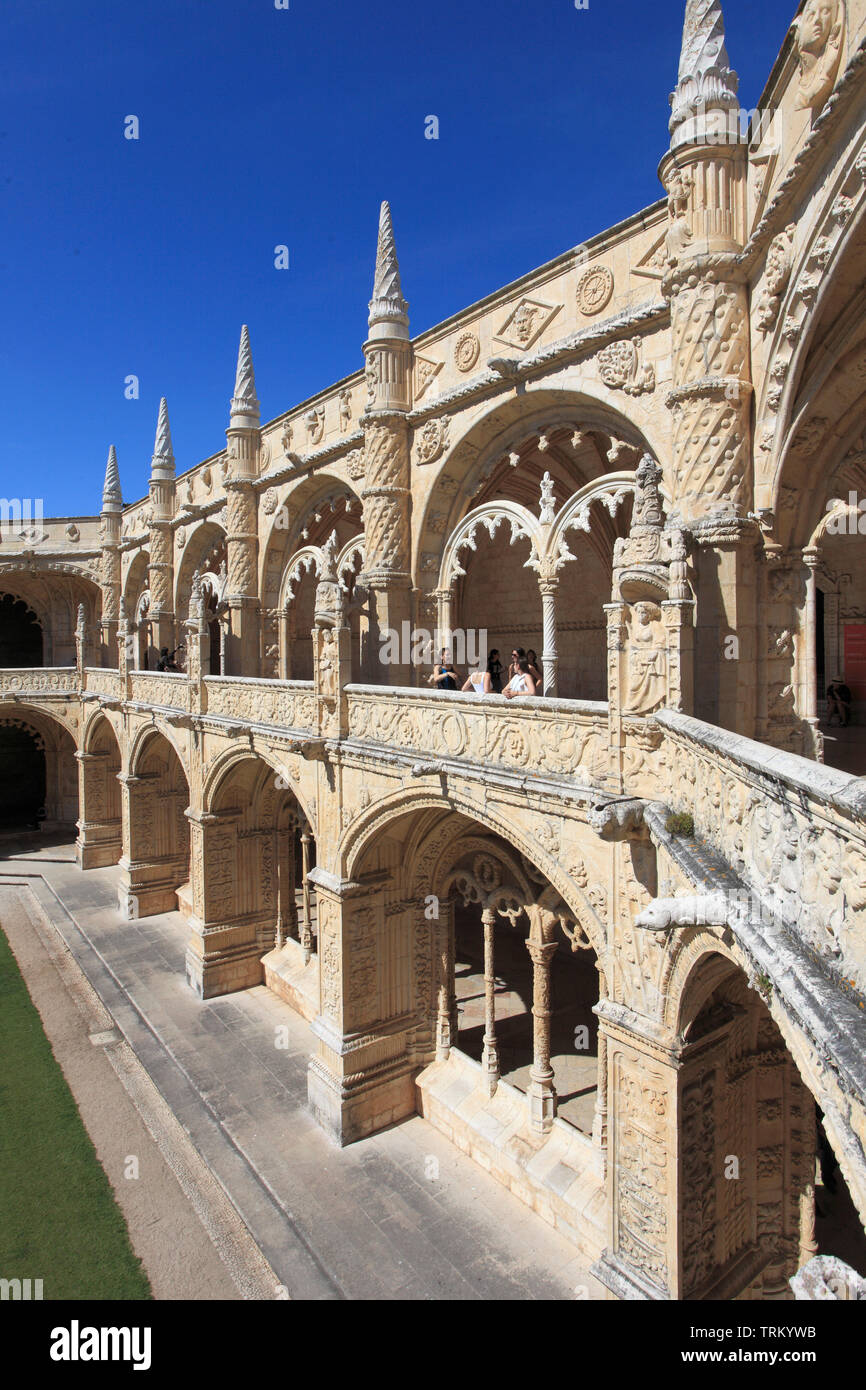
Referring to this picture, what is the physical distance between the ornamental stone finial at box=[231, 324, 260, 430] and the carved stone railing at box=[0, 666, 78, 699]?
13.4 m

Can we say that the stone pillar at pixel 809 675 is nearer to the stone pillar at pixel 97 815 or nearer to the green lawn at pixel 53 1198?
the green lawn at pixel 53 1198

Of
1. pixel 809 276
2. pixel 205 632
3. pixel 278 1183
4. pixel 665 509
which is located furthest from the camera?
pixel 205 632

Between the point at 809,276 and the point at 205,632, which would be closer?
the point at 809,276

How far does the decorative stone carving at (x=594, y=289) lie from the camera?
29.2 ft

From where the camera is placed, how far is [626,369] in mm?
8570

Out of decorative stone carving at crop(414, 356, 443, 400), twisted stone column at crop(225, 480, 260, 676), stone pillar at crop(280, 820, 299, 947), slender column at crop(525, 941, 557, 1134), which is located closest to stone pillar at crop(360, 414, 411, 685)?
decorative stone carving at crop(414, 356, 443, 400)

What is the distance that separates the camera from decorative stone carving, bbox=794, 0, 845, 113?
5426 millimetres

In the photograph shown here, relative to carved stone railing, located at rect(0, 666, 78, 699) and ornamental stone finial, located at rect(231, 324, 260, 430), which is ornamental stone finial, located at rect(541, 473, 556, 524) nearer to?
ornamental stone finial, located at rect(231, 324, 260, 430)

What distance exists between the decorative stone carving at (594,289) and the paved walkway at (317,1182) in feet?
36.3

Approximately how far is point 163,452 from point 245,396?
22.3 ft
